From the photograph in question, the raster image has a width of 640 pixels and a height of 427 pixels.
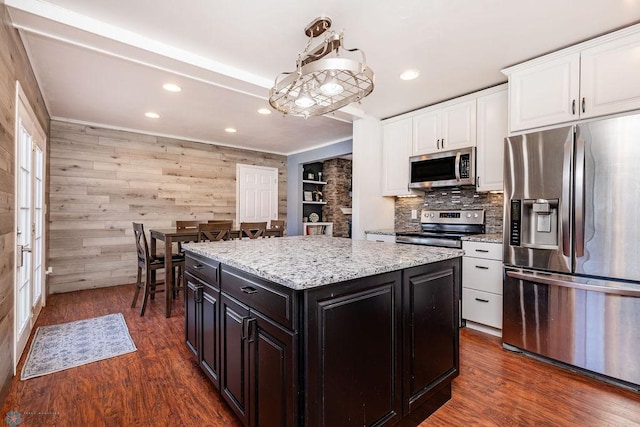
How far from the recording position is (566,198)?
2.18 m

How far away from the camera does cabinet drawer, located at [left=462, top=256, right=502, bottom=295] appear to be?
9.02 ft

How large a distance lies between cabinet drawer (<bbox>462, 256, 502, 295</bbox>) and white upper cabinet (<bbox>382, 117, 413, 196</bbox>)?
4.12 feet

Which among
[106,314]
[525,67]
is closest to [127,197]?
[106,314]

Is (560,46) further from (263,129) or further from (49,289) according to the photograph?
(49,289)

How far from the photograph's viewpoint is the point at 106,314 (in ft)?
10.9

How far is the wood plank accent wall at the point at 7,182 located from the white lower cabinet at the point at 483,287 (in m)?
3.48

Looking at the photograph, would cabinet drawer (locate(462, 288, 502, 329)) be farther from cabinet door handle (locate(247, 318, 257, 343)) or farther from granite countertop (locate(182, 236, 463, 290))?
cabinet door handle (locate(247, 318, 257, 343))

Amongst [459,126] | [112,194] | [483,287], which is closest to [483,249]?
[483,287]

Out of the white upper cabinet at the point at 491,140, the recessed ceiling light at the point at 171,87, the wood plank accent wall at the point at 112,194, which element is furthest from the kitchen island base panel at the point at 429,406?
the wood plank accent wall at the point at 112,194

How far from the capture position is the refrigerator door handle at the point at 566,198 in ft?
7.13

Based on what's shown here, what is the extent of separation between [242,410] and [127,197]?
4.24m

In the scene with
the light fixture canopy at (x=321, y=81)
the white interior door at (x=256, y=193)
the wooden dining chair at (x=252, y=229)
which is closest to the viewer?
the light fixture canopy at (x=321, y=81)

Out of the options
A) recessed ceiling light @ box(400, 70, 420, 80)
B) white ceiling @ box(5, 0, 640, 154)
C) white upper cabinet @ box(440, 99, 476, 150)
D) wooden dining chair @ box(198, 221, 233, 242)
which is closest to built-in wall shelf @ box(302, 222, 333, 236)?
wooden dining chair @ box(198, 221, 233, 242)

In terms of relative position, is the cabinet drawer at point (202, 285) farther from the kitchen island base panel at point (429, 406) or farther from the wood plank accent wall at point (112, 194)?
the wood plank accent wall at point (112, 194)
